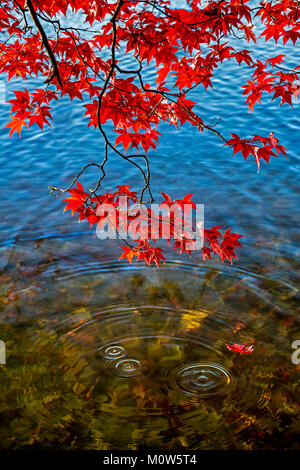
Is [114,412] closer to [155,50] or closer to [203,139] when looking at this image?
[155,50]

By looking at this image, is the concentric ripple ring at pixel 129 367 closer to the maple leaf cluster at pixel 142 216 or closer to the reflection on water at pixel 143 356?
the reflection on water at pixel 143 356

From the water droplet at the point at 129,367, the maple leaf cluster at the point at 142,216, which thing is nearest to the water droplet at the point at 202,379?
the water droplet at the point at 129,367

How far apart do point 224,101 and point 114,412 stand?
7912 millimetres

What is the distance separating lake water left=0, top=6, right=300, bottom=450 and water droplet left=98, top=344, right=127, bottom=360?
14 mm

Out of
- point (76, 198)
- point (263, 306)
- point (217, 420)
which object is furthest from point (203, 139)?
point (217, 420)

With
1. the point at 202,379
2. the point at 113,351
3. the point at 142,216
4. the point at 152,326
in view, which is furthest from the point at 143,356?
the point at 142,216

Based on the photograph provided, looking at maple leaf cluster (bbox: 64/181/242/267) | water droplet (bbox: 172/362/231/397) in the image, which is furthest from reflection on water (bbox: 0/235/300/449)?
maple leaf cluster (bbox: 64/181/242/267)

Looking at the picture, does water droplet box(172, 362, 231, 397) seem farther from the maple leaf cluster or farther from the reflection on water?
the maple leaf cluster

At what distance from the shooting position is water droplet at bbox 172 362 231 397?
3.37m

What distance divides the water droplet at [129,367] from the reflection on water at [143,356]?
1 cm

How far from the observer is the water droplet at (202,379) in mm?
3367

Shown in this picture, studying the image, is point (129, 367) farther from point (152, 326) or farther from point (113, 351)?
point (152, 326)

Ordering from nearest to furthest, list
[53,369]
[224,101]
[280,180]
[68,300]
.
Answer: [53,369], [68,300], [280,180], [224,101]

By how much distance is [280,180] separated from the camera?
6570mm
